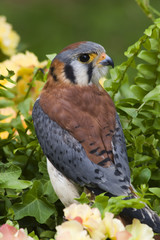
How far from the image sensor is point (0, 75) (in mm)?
1923

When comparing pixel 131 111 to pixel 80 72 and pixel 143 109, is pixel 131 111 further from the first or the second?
pixel 80 72

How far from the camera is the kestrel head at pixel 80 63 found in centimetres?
194

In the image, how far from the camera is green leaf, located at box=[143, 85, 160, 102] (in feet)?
6.40

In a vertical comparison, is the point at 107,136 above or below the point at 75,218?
above

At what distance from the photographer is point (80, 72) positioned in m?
1.97


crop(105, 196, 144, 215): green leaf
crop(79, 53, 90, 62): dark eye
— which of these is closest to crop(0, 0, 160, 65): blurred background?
crop(79, 53, 90, 62): dark eye

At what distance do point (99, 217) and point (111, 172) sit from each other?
0.43 m

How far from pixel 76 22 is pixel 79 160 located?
4404mm

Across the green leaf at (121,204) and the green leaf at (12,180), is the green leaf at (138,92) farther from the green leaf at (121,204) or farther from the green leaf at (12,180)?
the green leaf at (121,204)

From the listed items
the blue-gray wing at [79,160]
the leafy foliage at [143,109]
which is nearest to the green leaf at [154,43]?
the leafy foliage at [143,109]

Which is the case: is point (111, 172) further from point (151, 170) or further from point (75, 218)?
point (75, 218)

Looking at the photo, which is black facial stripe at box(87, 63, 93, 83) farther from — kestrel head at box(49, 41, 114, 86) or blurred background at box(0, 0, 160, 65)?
blurred background at box(0, 0, 160, 65)

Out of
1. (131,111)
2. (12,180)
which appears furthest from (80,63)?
(12,180)

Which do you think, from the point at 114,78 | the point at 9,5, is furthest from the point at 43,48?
the point at 114,78
